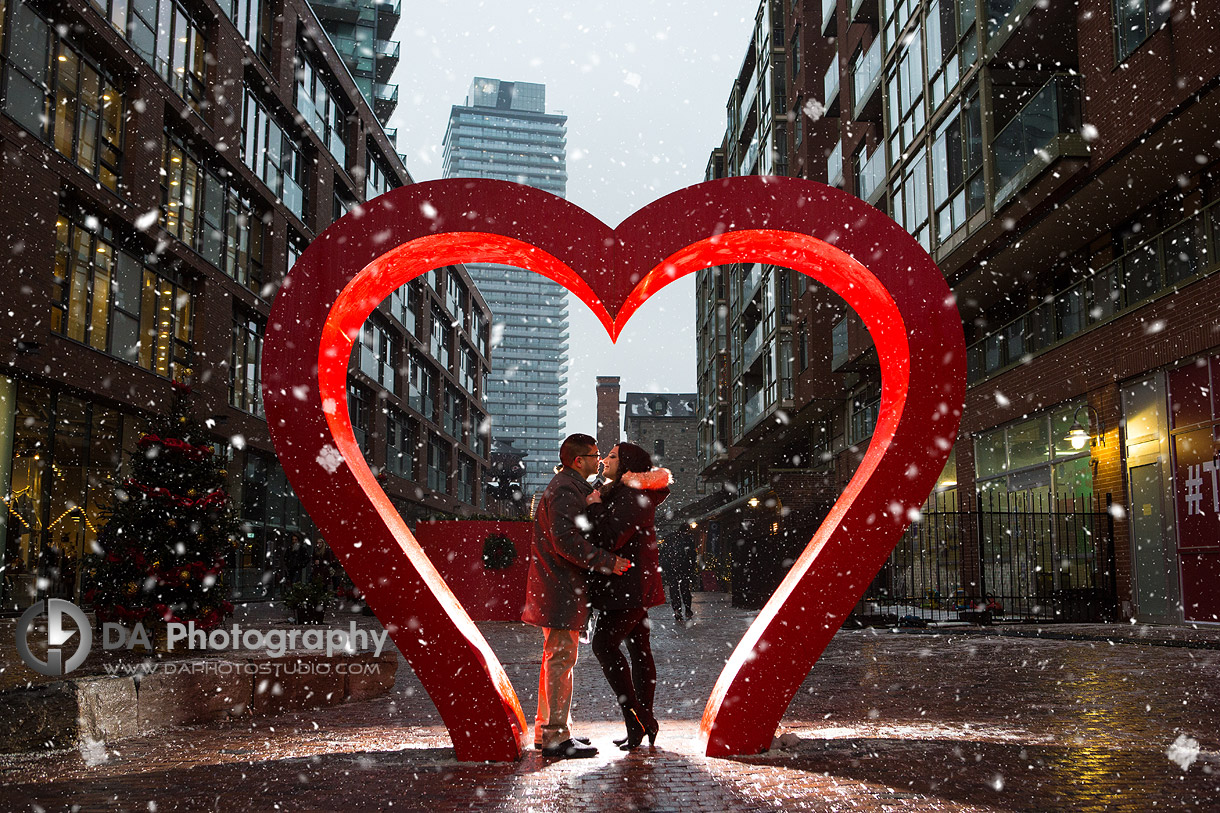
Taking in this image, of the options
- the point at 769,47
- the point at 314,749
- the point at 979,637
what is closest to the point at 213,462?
the point at 314,749

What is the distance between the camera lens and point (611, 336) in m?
5.07

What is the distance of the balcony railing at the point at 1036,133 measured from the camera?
47.3ft

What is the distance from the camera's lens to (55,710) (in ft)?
17.3

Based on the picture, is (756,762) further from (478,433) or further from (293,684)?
(478,433)

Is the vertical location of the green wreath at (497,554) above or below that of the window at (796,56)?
below

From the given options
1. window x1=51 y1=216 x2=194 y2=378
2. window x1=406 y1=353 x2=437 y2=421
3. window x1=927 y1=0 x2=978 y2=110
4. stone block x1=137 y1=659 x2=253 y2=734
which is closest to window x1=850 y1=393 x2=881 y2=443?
window x1=927 y1=0 x2=978 y2=110

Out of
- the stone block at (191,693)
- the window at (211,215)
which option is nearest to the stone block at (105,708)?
the stone block at (191,693)

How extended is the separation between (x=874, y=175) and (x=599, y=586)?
2093 centimetres

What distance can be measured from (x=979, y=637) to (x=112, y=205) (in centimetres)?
1596

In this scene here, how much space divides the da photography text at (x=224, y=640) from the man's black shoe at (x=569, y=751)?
2983 mm

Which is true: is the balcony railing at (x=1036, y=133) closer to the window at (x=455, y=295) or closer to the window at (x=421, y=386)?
the window at (x=421, y=386)

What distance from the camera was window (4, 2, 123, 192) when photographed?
569 inches

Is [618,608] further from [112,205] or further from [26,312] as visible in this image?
[112,205]

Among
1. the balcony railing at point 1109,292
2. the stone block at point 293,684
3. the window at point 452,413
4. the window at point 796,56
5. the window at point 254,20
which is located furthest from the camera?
A: the window at point 452,413
